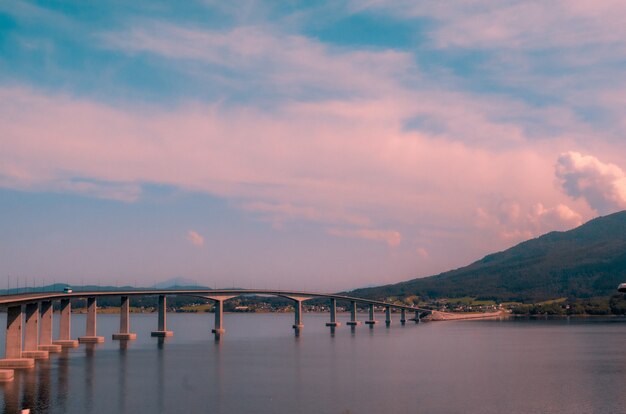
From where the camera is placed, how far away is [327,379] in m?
75.7

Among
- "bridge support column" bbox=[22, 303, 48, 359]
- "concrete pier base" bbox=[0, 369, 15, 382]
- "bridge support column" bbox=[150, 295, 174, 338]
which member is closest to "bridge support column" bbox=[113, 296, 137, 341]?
"bridge support column" bbox=[150, 295, 174, 338]

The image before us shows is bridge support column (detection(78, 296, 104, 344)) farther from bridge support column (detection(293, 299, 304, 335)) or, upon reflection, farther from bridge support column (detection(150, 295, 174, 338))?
bridge support column (detection(293, 299, 304, 335))

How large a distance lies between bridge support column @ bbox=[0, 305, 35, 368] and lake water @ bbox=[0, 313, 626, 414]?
316cm

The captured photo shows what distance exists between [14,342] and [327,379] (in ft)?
110

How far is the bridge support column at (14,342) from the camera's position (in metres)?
78.5

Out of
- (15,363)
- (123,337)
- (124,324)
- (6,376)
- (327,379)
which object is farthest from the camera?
(124,324)

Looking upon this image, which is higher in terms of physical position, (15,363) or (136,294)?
(136,294)

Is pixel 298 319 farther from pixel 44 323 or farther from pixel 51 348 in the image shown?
pixel 51 348

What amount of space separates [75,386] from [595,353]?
228ft

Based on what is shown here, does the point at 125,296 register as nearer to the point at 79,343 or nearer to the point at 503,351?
the point at 79,343

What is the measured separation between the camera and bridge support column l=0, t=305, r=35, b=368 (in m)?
78.5

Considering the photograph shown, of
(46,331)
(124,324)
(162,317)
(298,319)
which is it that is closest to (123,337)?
(124,324)

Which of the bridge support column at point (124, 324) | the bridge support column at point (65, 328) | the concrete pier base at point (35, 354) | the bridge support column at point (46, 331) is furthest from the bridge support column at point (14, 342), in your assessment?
the bridge support column at point (124, 324)

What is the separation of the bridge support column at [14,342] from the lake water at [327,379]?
3.16 m
